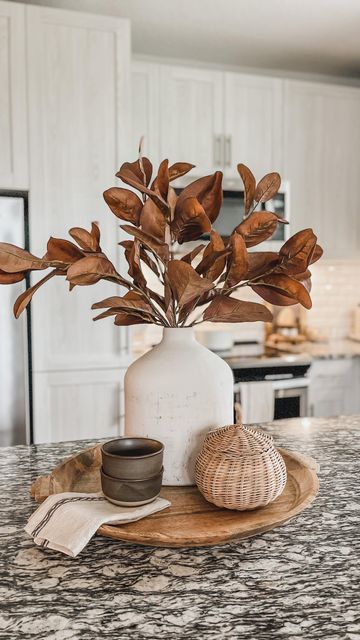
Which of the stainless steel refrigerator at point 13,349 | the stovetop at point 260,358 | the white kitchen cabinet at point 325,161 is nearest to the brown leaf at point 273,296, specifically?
the stainless steel refrigerator at point 13,349

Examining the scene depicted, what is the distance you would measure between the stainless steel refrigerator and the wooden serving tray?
165 cm

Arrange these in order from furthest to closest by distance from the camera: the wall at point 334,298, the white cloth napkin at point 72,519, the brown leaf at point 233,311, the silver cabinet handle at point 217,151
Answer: the wall at point 334,298 < the silver cabinet handle at point 217,151 < the brown leaf at point 233,311 < the white cloth napkin at point 72,519

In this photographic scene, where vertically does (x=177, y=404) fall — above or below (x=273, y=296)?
below

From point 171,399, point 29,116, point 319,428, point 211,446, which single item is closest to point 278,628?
point 211,446

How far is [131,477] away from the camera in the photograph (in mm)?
945

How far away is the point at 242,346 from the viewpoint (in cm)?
397

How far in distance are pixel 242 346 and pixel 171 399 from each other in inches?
114

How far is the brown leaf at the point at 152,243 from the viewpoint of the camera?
106 centimetres

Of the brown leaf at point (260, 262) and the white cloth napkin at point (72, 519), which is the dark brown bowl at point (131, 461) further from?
the brown leaf at point (260, 262)

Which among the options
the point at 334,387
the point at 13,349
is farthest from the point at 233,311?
the point at 334,387

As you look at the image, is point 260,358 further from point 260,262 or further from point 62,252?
point 62,252

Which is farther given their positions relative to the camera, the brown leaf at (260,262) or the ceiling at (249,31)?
the ceiling at (249,31)

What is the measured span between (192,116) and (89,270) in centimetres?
278

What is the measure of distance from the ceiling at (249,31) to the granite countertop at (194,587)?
9.48 ft
